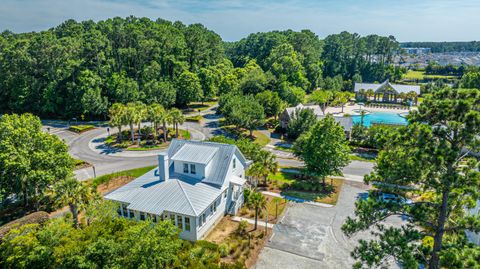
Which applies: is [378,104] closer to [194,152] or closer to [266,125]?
[266,125]

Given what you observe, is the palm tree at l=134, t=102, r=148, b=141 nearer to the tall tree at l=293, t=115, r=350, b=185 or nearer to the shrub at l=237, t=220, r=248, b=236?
the tall tree at l=293, t=115, r=350, b=185

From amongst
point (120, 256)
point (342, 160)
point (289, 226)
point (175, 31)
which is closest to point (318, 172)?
point (342, 160)

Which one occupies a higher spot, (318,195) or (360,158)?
(360,158)

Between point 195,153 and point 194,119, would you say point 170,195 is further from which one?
point 194,119

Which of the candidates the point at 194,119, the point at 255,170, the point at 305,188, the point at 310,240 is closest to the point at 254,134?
the point at 194,119

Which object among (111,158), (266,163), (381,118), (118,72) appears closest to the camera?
(266,163)
